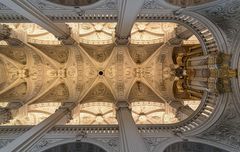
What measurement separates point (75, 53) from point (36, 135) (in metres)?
10.3

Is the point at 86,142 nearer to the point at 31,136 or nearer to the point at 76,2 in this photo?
the point at 31,136

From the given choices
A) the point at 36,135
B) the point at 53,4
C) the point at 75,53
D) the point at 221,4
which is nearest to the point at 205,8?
the point at 221,4

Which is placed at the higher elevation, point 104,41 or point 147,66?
point 104,41

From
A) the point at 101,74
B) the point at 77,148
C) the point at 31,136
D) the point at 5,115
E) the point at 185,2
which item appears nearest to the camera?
the point at 31,136

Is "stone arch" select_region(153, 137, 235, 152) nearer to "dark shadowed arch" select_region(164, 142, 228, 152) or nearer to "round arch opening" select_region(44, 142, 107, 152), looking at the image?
"dark shadowed arch" select_region(164, 142, 228, 152)

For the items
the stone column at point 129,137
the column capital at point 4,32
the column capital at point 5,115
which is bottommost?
the stone column at point 129,137

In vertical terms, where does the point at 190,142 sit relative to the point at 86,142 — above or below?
below

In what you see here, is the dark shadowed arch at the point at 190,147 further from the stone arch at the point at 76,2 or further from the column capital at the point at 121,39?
the stone arch at the point at 76,2

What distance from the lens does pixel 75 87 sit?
68.1 ft

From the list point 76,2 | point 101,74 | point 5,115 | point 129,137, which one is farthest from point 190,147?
point 5,115

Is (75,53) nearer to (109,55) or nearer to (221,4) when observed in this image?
(109,55)

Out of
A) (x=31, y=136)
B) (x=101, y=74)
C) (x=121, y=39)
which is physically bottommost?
(x=31, y=136)

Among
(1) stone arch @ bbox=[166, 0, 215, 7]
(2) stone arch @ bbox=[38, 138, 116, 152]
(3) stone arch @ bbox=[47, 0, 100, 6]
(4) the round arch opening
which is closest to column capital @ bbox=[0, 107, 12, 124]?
(2) stone arch @ bbox=[38, 138, 116, 152]

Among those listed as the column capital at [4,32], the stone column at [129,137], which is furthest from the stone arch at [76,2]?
the stone column at [129,137]
